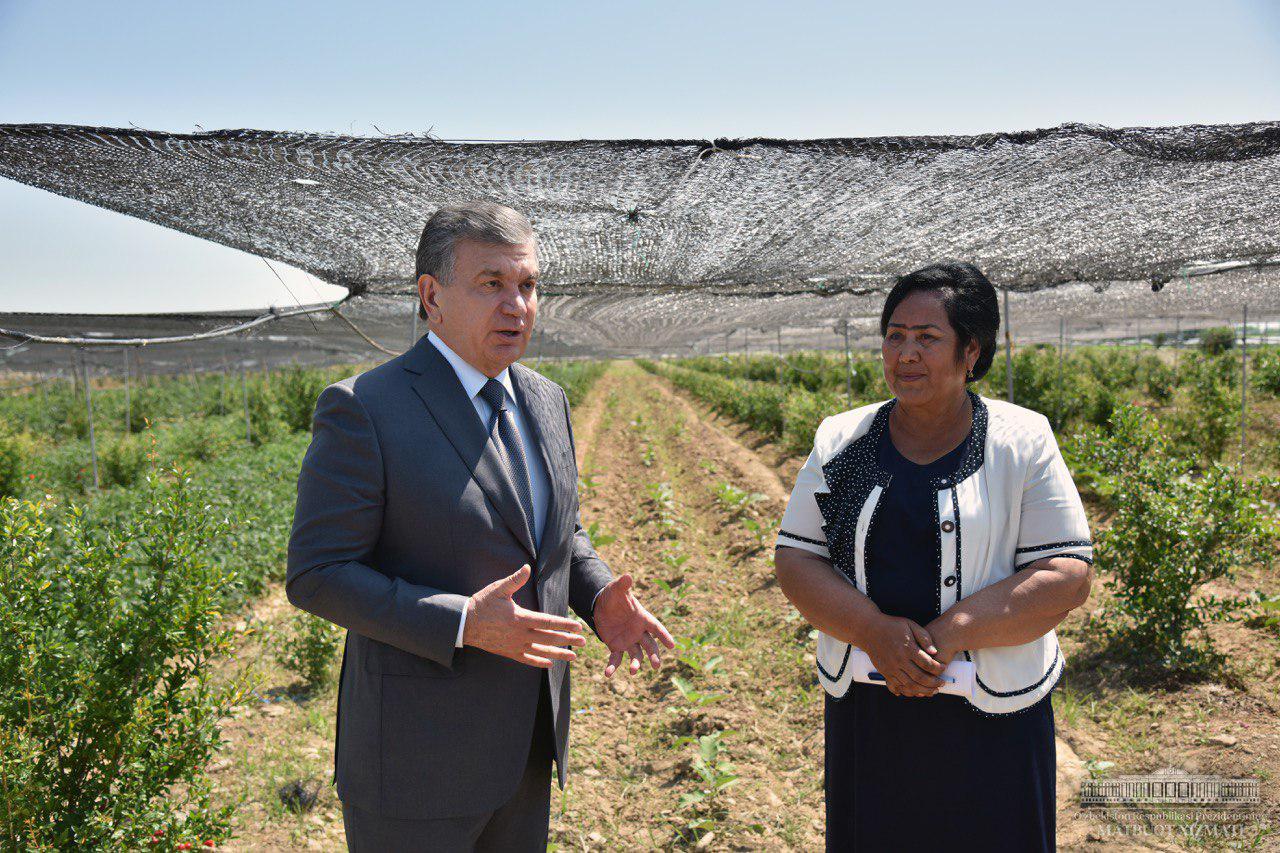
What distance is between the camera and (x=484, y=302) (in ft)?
5.16

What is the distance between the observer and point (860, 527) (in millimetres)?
1785

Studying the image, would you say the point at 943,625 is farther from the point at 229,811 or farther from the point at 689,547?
the point at 689,547

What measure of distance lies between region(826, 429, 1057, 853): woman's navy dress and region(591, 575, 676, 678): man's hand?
1.65 feet

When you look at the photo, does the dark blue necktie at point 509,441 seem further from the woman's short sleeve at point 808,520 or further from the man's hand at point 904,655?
the man's hand at point 904,655

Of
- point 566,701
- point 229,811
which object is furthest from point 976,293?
point 229,811

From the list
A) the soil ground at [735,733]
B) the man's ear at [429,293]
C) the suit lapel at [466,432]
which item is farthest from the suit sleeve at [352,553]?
the soil ground at [735,733]

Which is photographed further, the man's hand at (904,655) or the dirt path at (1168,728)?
the dirt path at (1168,728)

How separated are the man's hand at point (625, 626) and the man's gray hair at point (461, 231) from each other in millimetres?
781

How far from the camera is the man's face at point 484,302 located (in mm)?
1557

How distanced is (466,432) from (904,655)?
104 cm

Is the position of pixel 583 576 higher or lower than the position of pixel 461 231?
lower

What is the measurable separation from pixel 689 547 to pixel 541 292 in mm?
2773

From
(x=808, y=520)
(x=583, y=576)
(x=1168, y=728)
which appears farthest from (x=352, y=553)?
(x=1168, y=728)

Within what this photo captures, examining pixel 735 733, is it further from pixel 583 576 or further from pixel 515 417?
pixel 515 417
